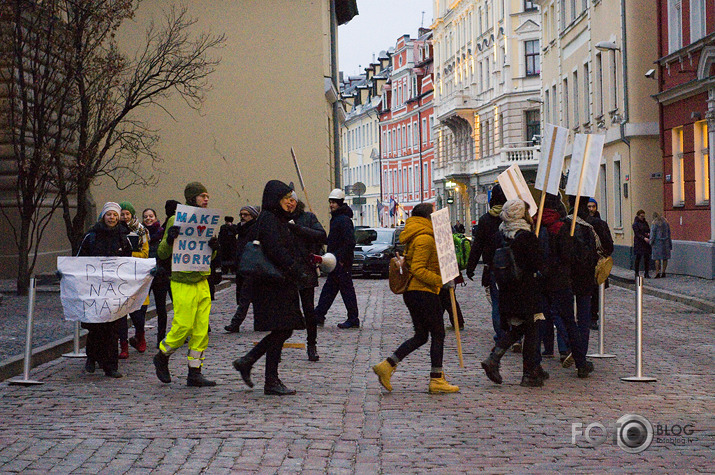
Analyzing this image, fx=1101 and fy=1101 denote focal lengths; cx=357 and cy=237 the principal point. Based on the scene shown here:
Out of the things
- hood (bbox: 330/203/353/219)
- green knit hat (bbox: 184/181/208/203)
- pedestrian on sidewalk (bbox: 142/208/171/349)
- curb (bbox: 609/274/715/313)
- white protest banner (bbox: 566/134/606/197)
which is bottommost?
curb (bbox: 609/274/715/313)

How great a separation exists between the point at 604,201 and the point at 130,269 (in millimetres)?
28310

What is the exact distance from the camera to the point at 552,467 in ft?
21.7

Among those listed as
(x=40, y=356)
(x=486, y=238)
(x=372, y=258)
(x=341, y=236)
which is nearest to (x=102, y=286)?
(x=40, y=356)

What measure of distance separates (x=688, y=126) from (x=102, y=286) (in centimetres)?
1986

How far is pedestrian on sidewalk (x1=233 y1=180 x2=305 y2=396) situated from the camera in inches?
364

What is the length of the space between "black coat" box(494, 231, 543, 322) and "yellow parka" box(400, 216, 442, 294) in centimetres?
68

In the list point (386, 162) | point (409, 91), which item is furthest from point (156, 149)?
point (386, 162)

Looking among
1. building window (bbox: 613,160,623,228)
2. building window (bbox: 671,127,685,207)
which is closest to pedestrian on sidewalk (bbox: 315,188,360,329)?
building window (bbox: 671,127,685,207)

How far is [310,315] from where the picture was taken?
12.3 m

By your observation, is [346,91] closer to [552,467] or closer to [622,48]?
[622,48]

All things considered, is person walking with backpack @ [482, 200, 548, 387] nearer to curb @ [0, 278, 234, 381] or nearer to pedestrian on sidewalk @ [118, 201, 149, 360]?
pedestrian on sidewalk @ [118, 201, 149, 360]

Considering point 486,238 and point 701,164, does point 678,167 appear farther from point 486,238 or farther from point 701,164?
point 486,238

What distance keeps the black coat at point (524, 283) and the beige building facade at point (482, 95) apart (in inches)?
1813

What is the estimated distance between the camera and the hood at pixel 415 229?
31.5 feet
